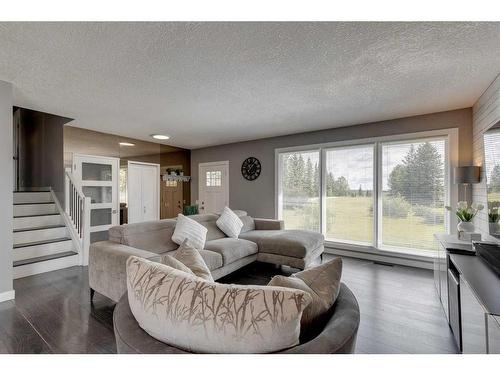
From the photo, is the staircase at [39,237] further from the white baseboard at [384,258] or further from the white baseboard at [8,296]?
the white baseboard at [384,258]

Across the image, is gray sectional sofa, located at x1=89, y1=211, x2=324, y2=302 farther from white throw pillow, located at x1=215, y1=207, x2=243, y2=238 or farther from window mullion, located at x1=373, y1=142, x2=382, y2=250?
window mullion, located at x1=373, y1=142, x2=382, y2=250

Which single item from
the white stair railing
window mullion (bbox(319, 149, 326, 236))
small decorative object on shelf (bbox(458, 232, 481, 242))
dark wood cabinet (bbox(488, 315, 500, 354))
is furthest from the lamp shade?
the white stair railing

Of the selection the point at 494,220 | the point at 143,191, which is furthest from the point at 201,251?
the point at 143,191

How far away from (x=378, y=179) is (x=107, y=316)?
424 cm

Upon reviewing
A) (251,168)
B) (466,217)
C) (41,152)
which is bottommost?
(466,217)

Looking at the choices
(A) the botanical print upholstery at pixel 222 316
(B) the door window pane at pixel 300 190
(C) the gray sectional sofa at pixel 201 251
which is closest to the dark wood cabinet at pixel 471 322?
(A) the botanical print upholstery at pixel 222 316

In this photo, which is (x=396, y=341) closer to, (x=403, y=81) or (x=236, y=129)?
(x=403, y=81)

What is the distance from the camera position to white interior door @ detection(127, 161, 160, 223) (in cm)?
545

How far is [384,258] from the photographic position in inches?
162

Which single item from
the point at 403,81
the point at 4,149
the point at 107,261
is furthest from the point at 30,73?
the point at 403,81

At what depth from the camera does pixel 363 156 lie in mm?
4395

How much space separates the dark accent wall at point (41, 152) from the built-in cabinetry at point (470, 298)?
5572 millimetres

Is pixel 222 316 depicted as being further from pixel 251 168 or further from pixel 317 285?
pixel 251 168
